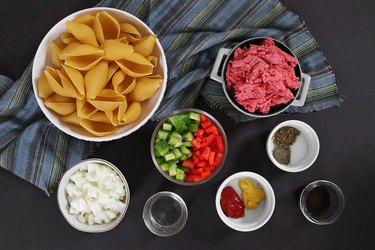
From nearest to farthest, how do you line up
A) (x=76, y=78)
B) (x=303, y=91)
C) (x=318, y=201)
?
(x=76, y=78)
(x=303, y=91)
(x=318, y=201)

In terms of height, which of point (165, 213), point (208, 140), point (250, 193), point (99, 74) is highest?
point (99, 74)

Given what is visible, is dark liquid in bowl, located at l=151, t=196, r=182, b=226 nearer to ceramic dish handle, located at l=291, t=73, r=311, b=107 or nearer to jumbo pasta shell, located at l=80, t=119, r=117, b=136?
jumbo pasta shell, located at l=80, t=119, r=117, b=136

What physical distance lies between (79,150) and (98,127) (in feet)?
0.57

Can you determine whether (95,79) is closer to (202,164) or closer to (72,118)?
(72,118)

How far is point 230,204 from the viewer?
4.14ft

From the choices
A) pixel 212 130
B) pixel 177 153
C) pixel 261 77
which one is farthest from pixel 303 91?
pixel 177 153

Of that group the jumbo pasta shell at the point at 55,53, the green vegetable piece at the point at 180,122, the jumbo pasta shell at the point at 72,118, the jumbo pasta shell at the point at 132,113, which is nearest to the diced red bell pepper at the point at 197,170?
the green vegetable piece at the point at 180,122

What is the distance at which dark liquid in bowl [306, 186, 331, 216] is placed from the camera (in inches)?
50.9

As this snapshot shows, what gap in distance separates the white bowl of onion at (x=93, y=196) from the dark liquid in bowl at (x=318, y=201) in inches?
18.7

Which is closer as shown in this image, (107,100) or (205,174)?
(107,100)

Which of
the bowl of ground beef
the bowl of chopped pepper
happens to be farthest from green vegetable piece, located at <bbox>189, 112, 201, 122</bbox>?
the bowl of ground beef

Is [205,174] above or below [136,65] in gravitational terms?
below

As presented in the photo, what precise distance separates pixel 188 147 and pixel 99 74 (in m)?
0.31

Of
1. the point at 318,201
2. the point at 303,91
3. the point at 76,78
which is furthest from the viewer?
the point at 318,201
